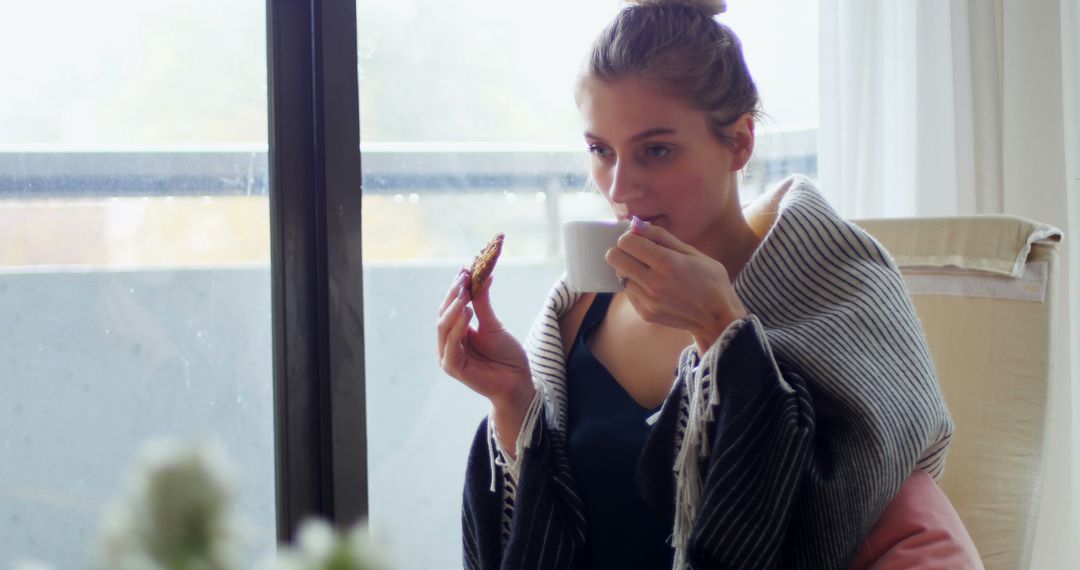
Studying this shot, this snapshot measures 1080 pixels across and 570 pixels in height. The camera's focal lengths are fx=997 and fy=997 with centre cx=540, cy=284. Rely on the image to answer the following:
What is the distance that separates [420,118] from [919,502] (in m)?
1.22

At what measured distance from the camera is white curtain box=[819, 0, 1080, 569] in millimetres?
1853

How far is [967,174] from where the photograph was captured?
75.7 inches

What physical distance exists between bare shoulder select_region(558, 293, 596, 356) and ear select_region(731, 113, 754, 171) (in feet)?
0.87

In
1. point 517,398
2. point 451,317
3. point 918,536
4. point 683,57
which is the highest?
point 683,57

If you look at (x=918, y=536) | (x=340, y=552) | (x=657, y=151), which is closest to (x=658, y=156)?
(x=657, y=151)

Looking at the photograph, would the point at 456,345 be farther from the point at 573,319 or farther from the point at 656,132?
the point at 656,132

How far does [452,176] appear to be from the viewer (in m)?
1.97

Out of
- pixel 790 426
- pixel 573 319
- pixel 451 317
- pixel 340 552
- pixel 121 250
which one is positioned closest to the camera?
pixel 340 552

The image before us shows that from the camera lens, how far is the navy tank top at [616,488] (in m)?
1.17

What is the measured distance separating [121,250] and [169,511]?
1576mm

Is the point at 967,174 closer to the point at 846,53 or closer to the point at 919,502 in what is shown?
the point at 846,53

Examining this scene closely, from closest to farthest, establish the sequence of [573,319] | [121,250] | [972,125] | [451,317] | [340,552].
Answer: [340,552] < [451,317] < [573,319] < [121,250] < [972,125]

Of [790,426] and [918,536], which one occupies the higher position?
[790,426]

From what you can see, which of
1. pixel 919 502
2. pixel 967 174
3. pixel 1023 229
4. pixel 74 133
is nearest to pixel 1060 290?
pixel 967 174
